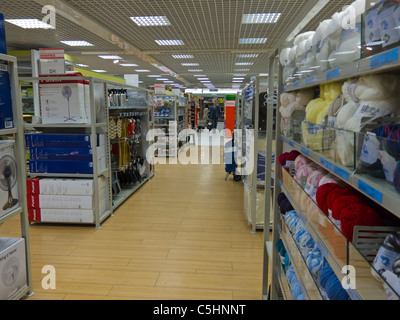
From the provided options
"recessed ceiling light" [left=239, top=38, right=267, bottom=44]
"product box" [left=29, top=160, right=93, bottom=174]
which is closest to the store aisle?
"product box" [left=29, top=160, right=93, bottom=174]

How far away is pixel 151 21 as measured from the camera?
7.10 metres

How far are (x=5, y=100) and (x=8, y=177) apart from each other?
582 mm

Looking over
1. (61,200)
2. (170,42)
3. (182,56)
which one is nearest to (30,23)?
(170,42)

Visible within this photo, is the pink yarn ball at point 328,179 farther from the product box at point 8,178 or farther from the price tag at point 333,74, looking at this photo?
the product box at point 8,178

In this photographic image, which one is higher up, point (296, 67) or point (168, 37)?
point (168, 37)

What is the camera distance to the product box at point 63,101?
4.08 m

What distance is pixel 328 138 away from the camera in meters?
1.14

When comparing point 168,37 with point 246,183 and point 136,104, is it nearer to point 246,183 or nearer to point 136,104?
point 136,104

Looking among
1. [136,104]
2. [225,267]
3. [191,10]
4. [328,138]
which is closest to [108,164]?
[136,104]

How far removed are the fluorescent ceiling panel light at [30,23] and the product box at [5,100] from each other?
17.4 ft

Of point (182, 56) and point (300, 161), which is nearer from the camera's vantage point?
point (300, 161)

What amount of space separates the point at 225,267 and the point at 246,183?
168 cm

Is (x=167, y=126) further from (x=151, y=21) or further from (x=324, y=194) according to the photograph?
(x=324, y=194)

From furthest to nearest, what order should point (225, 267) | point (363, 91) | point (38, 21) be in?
point (38, 21) < point (225, 267) < point (363, 91)
